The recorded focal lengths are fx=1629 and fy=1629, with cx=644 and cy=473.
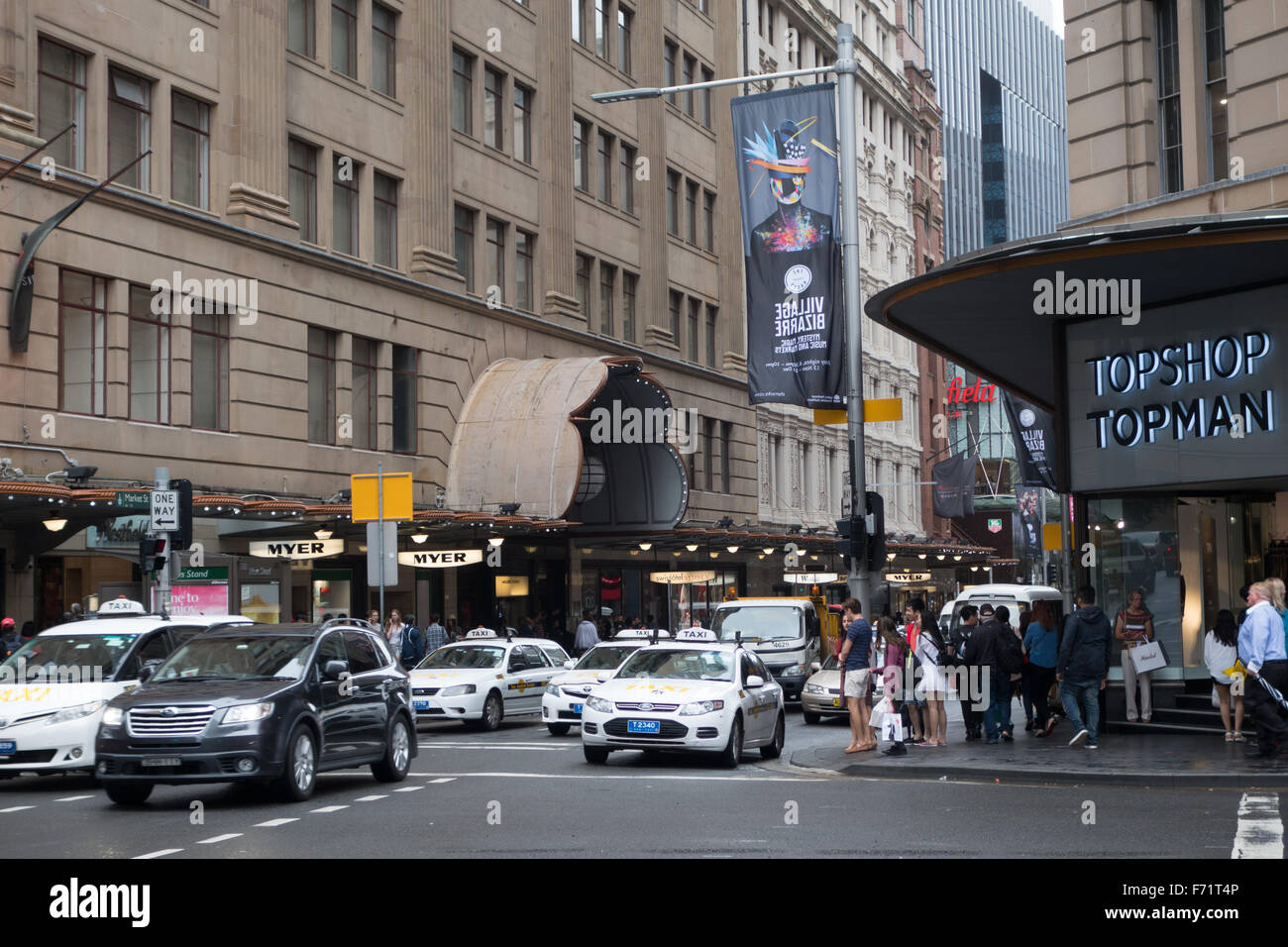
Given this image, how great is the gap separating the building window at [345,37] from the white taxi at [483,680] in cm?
1509

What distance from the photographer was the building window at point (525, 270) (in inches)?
1686

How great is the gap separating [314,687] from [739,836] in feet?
16.7

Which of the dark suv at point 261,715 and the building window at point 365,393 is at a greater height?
the building window at point 365,393

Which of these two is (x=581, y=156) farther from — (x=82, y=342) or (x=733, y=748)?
(x=733, y=748)

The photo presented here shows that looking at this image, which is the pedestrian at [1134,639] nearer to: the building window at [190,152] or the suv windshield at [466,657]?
the suv windshield at [466,657]

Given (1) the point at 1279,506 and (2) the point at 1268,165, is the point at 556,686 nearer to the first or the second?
Result: (1) the point at 1279,506

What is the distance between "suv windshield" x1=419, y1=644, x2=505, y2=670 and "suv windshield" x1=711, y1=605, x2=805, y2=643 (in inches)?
210

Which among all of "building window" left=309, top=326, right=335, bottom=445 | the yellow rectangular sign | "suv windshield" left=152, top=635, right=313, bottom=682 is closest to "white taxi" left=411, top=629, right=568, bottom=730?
the yellow rectangular sign

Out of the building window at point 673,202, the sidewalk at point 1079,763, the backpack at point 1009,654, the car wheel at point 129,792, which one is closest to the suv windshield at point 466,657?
the sidewalk at point 1079,763

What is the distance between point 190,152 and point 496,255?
11.8m

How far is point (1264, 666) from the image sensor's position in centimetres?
1678

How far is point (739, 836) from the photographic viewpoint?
12.0 meters

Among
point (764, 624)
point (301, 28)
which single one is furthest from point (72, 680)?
point (301, 28)
